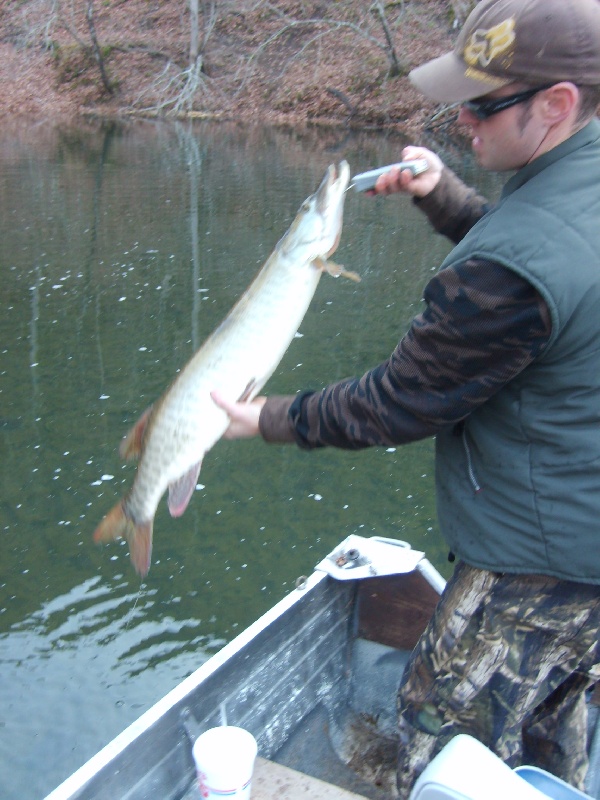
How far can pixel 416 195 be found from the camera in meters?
2.70

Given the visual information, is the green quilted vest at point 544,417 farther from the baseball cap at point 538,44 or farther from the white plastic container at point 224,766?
the white plastic container at point 224,766

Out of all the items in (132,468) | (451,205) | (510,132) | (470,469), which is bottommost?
(132,468)

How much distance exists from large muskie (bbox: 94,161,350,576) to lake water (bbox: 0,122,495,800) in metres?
2.23

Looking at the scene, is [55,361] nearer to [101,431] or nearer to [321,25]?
[101,431]

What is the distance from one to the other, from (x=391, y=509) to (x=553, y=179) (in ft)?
14.1

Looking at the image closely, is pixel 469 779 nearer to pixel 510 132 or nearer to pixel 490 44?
pixel 510 132

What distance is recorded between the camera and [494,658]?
221 centimetres

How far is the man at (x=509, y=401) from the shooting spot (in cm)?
185

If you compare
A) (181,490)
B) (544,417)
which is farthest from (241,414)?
(544,417)

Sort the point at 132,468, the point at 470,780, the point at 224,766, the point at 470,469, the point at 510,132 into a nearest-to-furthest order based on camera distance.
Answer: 1. the point at 470,780
2. the point at 510,132
3. the point at 470,469
4. the point at 224,766
5. the point at 132,468

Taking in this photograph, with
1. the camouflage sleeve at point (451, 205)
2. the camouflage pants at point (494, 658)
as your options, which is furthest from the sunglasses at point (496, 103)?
the camouflage pants at point (494, 658)

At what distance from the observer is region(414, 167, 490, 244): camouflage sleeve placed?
2.67 meters

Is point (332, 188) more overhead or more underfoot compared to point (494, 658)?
more overhead

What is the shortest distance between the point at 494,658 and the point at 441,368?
0.78 metres
